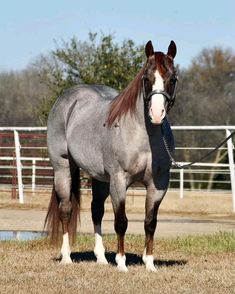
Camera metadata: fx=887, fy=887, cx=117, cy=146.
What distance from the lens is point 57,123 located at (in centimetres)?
1005

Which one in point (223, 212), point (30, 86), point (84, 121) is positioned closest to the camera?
point (84, 121)

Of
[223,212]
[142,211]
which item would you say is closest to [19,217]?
[142,211]

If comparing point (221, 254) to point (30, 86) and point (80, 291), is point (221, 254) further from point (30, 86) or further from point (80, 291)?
point (30, 86)

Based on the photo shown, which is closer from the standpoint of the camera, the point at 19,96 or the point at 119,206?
the point at 119,206

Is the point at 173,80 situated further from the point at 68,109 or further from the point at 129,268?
the point at 68,109

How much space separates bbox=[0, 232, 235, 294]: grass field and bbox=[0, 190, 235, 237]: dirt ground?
1108 millimetres

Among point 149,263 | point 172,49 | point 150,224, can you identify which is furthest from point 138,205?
point 172,49

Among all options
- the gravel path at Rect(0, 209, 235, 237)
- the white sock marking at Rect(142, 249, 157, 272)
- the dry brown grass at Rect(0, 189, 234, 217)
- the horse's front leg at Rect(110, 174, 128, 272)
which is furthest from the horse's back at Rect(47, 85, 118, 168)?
the dry brown grass at Rect(0, 189, 234, 217)

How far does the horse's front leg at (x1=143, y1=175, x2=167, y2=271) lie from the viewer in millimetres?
8625

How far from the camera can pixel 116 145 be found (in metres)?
8.60

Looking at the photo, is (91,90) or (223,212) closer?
(91,90)

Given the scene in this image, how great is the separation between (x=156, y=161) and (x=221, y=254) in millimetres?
2003

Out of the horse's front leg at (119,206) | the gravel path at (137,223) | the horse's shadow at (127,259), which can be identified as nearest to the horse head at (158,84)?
the horse's front leg at (119,206)

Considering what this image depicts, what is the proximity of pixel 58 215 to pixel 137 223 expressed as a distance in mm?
4995
